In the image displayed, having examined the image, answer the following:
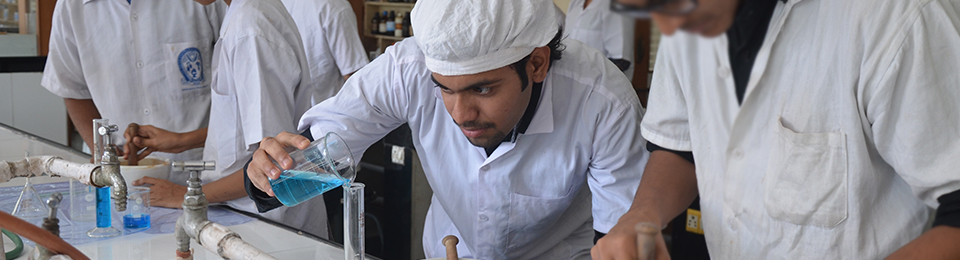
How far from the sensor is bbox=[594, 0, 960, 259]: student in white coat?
1.88ft

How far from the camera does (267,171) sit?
1211 mm

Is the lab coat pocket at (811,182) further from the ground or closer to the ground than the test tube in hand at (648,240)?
closer to the ground

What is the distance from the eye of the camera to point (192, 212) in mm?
1060

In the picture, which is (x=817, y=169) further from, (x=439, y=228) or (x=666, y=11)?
(x=439, y=228)

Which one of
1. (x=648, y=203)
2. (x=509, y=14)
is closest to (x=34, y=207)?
(x=509, y=14)

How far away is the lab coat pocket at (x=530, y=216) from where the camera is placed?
1.47 m

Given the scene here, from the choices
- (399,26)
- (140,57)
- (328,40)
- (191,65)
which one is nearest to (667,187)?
(191,65)

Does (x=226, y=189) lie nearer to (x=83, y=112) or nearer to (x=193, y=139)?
(x=193, y=139)

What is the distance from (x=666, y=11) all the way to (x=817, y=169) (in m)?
0.56

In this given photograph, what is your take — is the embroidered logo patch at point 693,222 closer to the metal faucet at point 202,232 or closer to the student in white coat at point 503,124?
the student in white coat at point 503,124

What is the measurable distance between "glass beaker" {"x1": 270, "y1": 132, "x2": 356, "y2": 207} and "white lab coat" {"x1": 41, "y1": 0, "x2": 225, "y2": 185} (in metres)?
1.05

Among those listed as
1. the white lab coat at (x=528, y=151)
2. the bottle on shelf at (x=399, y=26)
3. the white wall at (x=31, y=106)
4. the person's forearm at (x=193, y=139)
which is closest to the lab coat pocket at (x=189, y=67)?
the person's forearm at (x=193, y=139)

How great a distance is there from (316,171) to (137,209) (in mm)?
609

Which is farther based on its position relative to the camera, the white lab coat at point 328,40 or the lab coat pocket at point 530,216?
the white lab coat at point 328,40
